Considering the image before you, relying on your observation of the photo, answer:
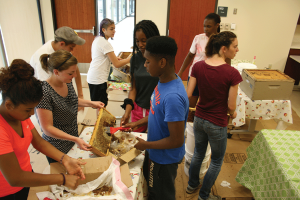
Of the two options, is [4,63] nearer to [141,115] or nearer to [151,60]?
[141,115]

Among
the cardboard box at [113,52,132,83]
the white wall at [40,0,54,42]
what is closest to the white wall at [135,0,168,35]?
the white wall at [40,0,54,42]

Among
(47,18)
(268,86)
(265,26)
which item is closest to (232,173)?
(268,86)

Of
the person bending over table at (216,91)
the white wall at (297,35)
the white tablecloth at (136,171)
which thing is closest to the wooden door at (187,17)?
the white wall at (297,35)

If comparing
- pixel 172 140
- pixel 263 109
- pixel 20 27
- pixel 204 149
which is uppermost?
pixel 20 27

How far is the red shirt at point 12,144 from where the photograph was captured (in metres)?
0.96

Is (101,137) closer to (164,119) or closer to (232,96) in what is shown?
(164,119)

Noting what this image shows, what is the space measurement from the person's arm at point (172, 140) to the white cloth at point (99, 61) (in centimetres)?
177

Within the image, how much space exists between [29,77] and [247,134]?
311 cm

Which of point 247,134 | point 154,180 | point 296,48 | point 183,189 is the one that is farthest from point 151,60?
point 296,48

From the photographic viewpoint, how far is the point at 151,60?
3.95 feet

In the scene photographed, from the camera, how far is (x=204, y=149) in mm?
1969

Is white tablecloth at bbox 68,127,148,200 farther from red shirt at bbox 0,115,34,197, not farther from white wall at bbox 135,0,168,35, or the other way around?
white wall at bbox 135,0,168,35

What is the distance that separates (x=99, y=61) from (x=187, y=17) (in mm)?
2808

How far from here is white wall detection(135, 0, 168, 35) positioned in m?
4.63
